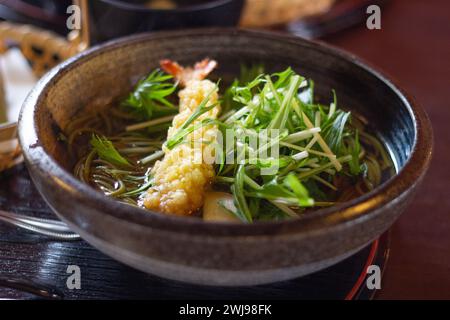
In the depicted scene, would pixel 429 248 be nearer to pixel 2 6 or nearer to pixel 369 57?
pixel 369 57

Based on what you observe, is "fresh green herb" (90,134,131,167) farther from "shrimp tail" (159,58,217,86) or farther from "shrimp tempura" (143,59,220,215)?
"shrimp tail" (159,58,217,86)

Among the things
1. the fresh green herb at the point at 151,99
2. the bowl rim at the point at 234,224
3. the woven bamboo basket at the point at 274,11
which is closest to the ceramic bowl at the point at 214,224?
the bowl rim at the point at 234,224

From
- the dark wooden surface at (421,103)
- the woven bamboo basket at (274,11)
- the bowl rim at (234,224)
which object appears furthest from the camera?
the woven bamboo basket at (274,11)

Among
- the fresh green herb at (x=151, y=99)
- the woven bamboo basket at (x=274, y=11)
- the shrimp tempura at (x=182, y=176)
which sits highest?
the woven bamboo basket at (x=274, y=11)

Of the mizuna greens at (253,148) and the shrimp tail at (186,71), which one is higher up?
the shrimp tail at (186,71)

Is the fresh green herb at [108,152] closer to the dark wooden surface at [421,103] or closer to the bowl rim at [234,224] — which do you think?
the bowl rim at [234,224]

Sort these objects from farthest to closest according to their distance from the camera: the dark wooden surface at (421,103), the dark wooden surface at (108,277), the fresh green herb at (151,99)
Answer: the fresh green herb at (151,99), the dark wooden surface at (421,103), the dark wooden surface at (108,277)

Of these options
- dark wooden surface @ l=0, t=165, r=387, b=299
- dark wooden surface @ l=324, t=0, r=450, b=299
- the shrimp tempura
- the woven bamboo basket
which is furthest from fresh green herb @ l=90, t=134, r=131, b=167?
the woven bamboo basket
